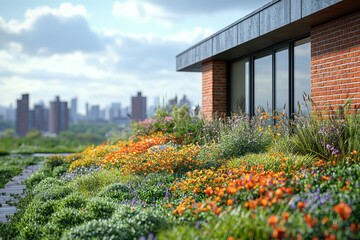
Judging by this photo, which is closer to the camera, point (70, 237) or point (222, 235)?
point (222, 235)

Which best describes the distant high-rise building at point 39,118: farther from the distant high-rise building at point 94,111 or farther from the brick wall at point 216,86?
the brick wall at point 216,86

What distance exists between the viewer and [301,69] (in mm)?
6508

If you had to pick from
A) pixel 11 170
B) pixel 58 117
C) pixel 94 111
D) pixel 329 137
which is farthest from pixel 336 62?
pixel 94 111

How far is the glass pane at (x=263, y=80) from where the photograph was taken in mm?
7639

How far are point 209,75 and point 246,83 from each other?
54.3 inches

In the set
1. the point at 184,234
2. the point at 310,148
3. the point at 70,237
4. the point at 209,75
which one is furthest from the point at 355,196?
the point at 209,75

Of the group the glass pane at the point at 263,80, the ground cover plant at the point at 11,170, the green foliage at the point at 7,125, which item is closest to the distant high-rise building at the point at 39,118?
the green foliage at the point at 7,125

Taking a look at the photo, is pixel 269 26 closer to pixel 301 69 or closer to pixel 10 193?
pixel 301 69

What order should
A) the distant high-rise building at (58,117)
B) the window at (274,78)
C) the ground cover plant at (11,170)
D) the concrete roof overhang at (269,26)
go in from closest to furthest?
the concrete roof overhang at (269,26), the window at (274,78), the ground cover plant at (11,170), the distant high-rise building at (58,117)

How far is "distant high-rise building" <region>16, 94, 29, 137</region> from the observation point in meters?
35.3

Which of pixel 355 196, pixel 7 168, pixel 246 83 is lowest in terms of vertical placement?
pixel 7 168

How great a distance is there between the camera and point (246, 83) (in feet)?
28.2

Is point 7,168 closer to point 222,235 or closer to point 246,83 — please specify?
point 246,83

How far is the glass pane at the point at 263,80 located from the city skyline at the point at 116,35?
1370 mm
